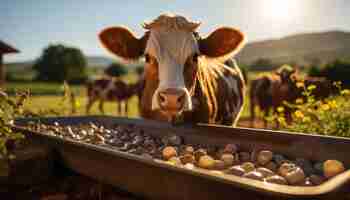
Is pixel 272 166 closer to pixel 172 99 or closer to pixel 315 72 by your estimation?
pixel 172 99

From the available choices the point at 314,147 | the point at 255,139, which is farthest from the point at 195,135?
the point at 314,147

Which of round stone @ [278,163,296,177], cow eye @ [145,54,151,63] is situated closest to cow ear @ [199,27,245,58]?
cow eye @ [145,54,151,63]

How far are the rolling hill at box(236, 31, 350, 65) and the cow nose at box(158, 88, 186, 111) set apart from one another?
239 feet

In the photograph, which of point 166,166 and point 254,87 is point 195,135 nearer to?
point 166,166

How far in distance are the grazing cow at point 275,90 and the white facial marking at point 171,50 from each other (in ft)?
17.4

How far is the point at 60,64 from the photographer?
66.6 meters

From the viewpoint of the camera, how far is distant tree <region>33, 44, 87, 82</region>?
212 ft

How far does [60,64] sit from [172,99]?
68.3 metres

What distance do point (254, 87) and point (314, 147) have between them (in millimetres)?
8048

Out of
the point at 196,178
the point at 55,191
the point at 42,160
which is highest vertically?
the point at 196,178

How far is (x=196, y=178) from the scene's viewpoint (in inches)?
48.6

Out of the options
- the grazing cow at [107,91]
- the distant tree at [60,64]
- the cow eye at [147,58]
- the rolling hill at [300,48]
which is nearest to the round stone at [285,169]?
the cow eye at [147,58]

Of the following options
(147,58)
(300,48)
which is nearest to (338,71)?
(147,58)

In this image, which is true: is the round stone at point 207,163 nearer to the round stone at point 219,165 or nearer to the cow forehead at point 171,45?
the round stone at point 219,165
